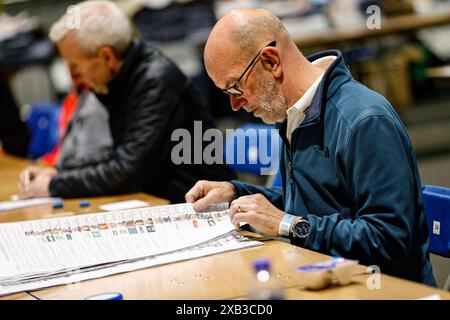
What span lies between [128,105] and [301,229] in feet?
5.04

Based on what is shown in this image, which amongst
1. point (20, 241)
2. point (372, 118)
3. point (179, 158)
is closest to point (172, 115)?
point (179, 158)

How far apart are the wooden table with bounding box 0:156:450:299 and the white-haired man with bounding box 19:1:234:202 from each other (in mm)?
1095

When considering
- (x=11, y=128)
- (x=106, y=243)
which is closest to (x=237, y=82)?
(x=106, y=243)

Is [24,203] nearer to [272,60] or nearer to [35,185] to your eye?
[35,185]

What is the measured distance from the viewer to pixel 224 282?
1.81m

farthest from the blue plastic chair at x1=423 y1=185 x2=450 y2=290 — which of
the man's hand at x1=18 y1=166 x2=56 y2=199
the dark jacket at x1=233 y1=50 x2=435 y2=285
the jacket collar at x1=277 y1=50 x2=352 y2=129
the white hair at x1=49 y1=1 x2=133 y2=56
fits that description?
the man's hand at x1=18 y1=166 x2=56 y2=199

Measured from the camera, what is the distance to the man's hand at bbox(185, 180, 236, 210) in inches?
91.1

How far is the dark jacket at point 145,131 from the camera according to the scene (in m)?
3.16

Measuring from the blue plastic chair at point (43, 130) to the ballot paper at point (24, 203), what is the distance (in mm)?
2230

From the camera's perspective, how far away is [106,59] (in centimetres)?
329

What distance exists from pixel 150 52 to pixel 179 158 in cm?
51

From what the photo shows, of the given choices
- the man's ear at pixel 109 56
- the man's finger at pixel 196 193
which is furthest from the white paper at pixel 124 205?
the man's ear at pixel 109 56
